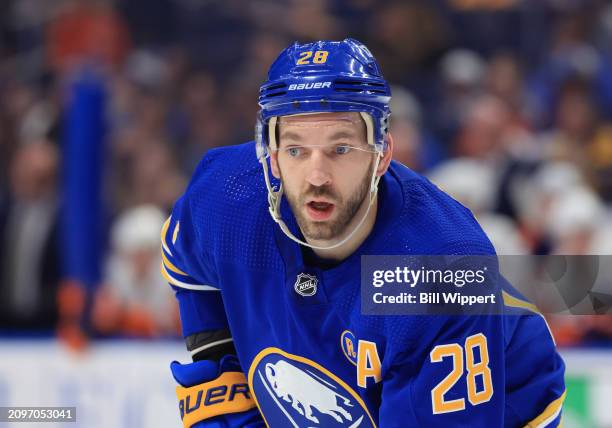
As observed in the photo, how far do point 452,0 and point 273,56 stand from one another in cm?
108

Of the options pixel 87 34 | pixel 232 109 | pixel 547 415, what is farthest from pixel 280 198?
pixel 87 34

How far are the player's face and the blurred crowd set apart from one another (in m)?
2.54

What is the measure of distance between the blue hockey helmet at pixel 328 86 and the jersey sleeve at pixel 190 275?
467mm

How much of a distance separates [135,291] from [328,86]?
292 cm

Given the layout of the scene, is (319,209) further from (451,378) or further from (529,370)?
(529,370)

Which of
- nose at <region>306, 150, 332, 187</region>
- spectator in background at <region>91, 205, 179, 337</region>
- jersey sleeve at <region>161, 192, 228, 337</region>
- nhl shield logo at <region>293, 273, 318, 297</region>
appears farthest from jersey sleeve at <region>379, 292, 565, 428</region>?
spectator in background at <region>91, 205, 179, 337</region>

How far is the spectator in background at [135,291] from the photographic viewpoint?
15.9 feet

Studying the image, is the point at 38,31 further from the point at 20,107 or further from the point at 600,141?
the point at 600,141

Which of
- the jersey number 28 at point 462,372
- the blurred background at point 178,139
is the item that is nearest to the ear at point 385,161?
the jersey number 28 at point 462,372

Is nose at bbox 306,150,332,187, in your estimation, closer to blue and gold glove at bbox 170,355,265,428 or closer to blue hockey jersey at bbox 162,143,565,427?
blue hockey jersey at bbox 162,143,565,427

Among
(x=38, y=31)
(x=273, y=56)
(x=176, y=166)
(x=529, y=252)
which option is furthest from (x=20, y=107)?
(x=529, y=252)

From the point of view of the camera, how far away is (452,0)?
611 centimetres

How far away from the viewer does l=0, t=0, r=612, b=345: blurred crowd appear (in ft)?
16.5

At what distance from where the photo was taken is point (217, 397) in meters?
2.68
